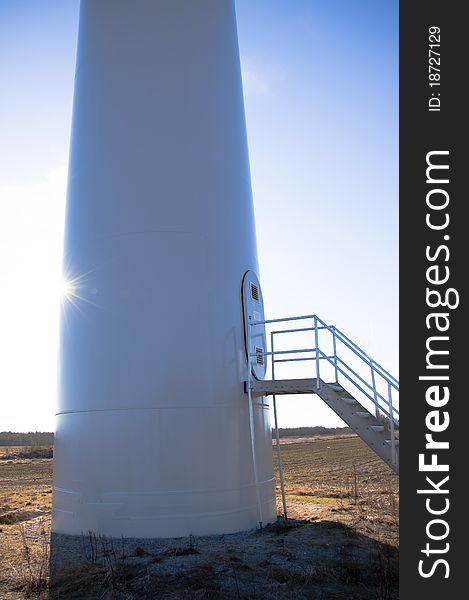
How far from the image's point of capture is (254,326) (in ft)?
43.8

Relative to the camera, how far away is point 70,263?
1353 centimetres

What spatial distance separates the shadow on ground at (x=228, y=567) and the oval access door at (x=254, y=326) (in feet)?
11.7

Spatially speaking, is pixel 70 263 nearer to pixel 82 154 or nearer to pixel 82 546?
pixel 82 154

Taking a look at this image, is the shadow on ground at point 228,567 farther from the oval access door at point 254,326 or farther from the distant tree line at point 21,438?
the distant tree line at point 21,438

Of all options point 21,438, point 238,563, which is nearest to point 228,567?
point 238,563

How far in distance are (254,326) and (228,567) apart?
5.53 metres

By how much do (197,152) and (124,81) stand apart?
2.37 metres

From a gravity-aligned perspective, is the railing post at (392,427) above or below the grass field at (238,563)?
above

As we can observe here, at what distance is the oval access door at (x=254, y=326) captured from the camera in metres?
13.1

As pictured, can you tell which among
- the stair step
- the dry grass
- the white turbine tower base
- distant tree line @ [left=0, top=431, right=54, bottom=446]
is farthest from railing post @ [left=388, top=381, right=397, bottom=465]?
distant tree line @ [left=0, top=431, right=54, bottom=446]

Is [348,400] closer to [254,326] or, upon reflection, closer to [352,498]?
[254,326]

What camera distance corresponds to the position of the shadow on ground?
26.7 ft

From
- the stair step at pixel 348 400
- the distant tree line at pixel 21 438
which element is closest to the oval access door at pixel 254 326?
the stair step at pixel 348 400

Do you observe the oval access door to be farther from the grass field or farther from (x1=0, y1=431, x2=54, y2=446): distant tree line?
(x1=0, y1=431, x2=54, y2=446): distant tree line
